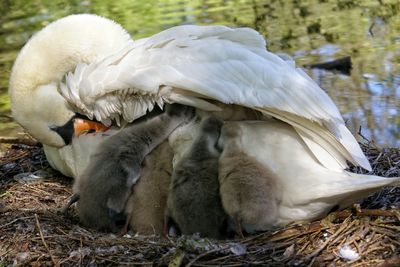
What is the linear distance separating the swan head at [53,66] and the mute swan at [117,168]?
2.15 ft

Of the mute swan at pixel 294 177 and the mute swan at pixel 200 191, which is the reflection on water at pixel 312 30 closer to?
the mute swan at pixel 294 177

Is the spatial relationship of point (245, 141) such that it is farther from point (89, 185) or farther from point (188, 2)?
point (188, 2)

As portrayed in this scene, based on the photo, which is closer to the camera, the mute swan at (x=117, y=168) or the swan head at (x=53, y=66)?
the mute swan at (x=117, y=168)

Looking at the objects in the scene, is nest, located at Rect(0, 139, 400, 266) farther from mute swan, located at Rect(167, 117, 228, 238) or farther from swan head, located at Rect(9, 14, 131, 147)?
swan head, located at Rect(9, 14, 131, 147)

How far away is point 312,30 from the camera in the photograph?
39.8ft

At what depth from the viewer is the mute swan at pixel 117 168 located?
4.39 m

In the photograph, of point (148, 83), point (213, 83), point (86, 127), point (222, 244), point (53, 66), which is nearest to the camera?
point (222, 244)

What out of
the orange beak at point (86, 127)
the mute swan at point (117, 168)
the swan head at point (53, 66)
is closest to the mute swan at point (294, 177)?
the mute swan at point (117, 168)

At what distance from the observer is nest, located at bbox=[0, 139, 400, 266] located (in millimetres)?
3869

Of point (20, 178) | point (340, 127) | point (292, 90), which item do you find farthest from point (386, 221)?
point (20, 178)

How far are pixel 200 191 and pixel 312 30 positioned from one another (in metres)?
8.39

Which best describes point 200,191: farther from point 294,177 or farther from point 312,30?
point 312,30

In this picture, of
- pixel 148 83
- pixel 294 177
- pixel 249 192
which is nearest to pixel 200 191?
pixel 249 192

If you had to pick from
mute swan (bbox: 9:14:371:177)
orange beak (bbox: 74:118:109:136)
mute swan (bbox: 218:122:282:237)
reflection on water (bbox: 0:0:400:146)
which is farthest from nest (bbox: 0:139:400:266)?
reflection on water (bbox: 0:0:400:146)
